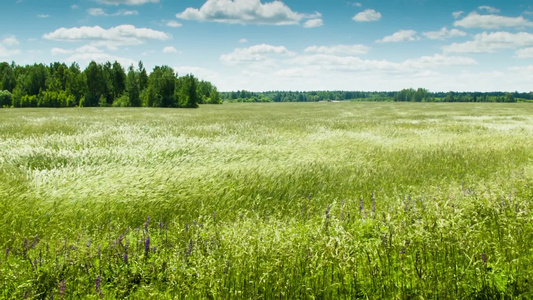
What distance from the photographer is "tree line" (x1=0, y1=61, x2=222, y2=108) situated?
76125 millimetres

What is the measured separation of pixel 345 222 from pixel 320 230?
0.90m

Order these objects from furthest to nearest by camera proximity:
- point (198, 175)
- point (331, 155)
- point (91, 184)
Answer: point (331, 155)
point (198, 175)
point (91, 184)

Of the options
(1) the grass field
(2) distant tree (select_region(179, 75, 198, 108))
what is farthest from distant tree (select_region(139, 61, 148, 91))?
(1) the grass field

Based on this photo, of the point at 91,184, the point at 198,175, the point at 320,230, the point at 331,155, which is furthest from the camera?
the point at 331,155

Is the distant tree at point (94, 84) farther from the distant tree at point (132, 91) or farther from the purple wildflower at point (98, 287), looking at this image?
the purple wildflower at point (98, 287)

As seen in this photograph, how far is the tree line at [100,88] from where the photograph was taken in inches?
2997

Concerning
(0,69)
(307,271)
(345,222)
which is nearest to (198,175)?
(345,222)

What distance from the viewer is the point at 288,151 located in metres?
11.6

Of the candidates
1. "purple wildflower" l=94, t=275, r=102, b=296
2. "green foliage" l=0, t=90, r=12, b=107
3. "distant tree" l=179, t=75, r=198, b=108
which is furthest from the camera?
"green foliage" l=0, t=90, r=12, b=107

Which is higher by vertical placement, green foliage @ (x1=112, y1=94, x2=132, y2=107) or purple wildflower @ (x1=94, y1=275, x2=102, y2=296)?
green foliage @ (x1=112, y1=94, x2=132, y2=107)

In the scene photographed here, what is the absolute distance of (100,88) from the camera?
84.4m

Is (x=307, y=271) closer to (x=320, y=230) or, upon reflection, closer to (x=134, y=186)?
(x=320, y=230)

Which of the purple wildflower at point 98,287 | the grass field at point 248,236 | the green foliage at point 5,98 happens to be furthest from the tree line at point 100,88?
the purple wildflower at point 98,287

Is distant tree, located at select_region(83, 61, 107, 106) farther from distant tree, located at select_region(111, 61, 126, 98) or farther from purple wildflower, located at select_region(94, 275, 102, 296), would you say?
purple wildflower, located at select_region(94, 275, 102, 296)
